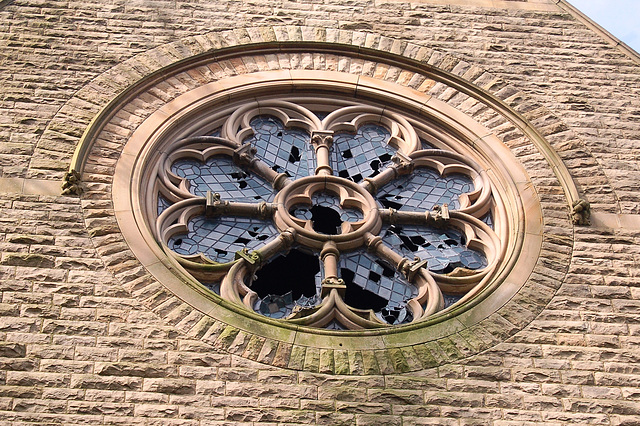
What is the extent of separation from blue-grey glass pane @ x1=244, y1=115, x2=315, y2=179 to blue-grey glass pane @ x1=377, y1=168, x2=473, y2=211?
0.87 m

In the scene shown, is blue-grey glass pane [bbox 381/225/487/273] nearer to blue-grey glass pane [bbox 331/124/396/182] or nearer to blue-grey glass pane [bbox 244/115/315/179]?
blue-grey glass pane [bbox 331/124/396/182]

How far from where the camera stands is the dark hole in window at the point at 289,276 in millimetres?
11812

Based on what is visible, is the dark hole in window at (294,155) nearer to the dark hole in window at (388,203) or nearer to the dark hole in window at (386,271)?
the dark hole in window at (388,203)

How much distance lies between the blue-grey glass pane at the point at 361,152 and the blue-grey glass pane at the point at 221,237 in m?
1.25

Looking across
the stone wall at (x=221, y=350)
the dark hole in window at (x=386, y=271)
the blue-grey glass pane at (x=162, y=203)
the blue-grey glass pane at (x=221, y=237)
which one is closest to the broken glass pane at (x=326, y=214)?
the blue-grey glass pane at (x=221, y=237)

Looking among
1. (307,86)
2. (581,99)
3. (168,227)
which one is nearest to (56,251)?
(168,227)

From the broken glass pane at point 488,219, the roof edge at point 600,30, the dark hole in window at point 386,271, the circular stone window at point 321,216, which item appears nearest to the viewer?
the circular stone window at point 321,216

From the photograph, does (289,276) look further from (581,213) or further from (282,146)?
(581,213)

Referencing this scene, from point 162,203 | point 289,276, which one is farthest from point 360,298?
point 162,203

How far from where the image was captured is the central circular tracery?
12.2 metres

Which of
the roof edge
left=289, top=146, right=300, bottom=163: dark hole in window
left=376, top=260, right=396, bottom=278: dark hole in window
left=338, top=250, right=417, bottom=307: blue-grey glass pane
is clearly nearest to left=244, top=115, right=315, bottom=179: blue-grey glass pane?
left=289, top=146, right=300, bottom=163: dark hole in window

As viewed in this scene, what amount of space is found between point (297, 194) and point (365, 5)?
128 inches

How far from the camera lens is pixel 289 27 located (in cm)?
1452

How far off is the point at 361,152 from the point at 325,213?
1.21 metres
